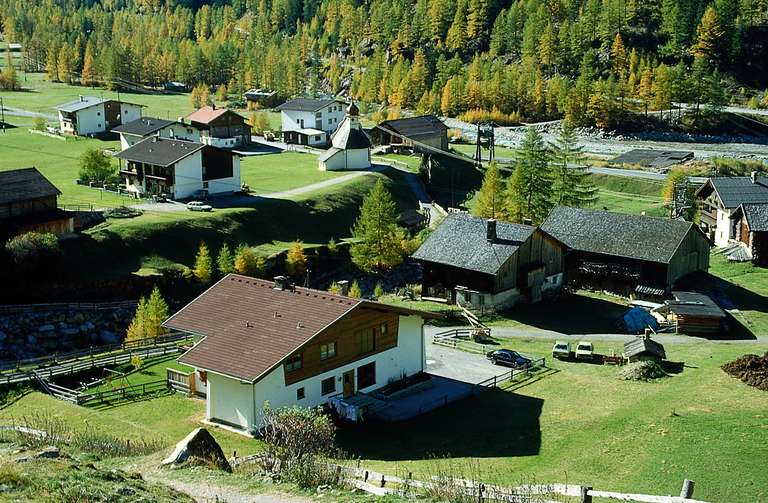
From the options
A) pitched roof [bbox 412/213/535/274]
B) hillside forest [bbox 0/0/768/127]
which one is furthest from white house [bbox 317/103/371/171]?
hillside forest [bbox 0/0/768/127]

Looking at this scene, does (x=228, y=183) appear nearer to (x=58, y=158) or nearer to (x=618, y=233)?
(x=58, y=158)

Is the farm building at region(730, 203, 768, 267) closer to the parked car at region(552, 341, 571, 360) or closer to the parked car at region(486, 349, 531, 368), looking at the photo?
the parked car at region(552, 341, 571, 360)

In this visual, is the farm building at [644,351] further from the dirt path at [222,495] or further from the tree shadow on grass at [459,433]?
the dirt path at [222,495]

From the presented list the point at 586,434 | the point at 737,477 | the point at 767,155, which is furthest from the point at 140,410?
the point at 767,155

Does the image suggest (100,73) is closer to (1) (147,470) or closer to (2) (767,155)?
(2) (767,155)

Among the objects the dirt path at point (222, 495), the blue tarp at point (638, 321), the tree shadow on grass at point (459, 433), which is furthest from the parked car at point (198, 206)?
the dirt path at point (222, 495)
